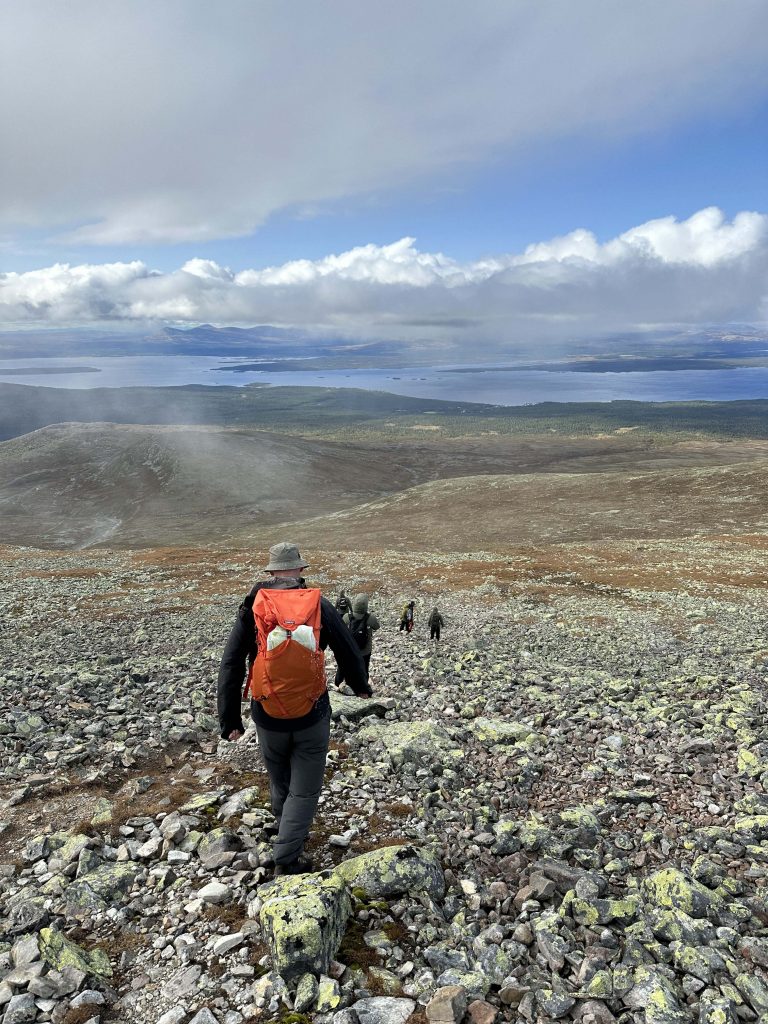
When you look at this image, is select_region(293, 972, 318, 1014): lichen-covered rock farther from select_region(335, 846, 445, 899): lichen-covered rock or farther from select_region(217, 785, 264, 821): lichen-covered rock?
select_region(217, 785, 264, 821): lichen-covered rock

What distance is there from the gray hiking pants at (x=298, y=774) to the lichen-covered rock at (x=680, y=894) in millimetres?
3525

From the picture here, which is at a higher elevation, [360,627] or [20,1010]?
[20,1010]

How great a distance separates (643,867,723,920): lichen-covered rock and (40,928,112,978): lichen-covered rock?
5.09 m

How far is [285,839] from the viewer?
5.89m

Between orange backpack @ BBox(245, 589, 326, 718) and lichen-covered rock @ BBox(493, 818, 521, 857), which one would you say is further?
lichen-covered rock @ BBox(493, 818, 521, 857)

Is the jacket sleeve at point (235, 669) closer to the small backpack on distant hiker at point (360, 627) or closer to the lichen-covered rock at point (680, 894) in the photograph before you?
the lichen-covered rock at point (680, 894)

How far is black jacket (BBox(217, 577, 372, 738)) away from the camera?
233 inches

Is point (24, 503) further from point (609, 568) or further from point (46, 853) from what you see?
point (46, 853)

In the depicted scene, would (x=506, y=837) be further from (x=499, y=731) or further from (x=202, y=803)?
(x=202, y=803)

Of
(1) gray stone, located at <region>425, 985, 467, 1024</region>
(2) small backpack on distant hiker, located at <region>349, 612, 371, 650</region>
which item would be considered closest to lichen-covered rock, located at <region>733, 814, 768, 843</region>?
(1) gray stone, located at <region>425, 985, 467, 1024</region>

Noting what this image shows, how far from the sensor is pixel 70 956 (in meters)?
4.85

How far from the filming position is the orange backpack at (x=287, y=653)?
558cm

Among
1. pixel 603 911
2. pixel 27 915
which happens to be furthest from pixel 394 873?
pixel 27 915

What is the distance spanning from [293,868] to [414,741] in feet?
12.8
